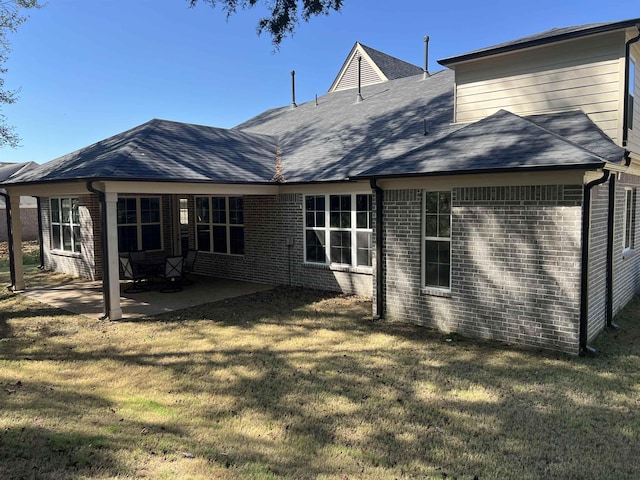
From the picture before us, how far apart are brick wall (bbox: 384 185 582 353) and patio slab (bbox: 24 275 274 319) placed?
5.11 meters

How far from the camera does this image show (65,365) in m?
6.61

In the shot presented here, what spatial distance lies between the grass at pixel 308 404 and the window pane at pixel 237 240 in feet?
17.5

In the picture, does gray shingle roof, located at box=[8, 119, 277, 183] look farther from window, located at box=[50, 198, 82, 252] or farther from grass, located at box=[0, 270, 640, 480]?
grass, located at box=[0, 270, 640, 480]

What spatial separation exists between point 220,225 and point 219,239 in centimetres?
45

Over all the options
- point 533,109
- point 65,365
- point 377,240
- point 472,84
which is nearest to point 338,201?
point 377,240

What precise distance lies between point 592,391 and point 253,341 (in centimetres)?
493

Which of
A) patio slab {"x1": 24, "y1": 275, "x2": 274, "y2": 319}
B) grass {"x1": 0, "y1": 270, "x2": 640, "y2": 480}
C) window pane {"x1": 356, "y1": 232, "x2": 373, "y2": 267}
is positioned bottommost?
grass {"x1": 0, "y1": 270, "x2": 640, "y2": 480}

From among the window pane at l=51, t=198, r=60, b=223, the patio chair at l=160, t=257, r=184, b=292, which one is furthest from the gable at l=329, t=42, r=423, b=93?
the window pane at l=51, t=198, r=60, b=223

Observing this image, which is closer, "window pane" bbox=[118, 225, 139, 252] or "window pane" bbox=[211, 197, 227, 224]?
"window pane" bbox=[211, 197, 227, 224]

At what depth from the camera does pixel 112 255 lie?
891 centimetres

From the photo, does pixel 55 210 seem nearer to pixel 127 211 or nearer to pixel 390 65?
pixel 127 211

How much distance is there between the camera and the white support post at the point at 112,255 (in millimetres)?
8789

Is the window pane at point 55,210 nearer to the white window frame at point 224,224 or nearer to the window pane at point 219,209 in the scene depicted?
the white window frame at point 224,224

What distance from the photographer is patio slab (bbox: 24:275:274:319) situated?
10.1 metres
